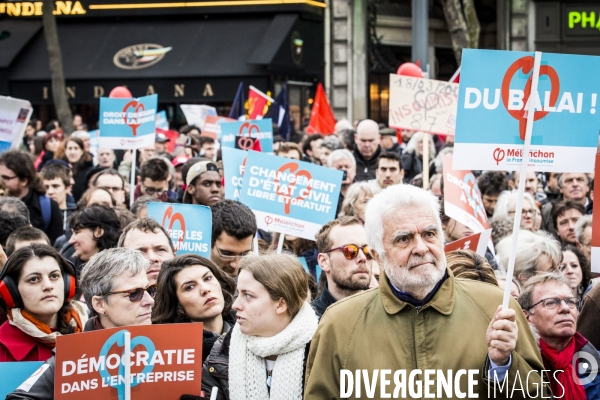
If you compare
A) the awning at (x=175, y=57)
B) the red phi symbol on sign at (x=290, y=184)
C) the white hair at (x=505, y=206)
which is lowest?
the white hair at (x=505, y=206)

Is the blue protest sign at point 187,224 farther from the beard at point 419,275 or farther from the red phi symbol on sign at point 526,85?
the beard at point 419,275

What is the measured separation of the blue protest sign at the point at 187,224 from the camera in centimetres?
671

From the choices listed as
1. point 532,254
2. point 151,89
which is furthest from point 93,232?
point 151,89

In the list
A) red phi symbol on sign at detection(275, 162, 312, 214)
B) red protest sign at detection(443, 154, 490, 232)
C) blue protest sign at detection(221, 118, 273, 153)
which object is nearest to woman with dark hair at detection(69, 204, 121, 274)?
red phi symbol on sign at detection(275, 162, 312, 214)

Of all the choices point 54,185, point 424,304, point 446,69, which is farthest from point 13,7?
point 424,304

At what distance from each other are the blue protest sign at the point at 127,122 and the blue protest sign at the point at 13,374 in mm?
7260

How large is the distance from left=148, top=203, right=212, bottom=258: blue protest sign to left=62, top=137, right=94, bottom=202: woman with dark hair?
505 centimetres

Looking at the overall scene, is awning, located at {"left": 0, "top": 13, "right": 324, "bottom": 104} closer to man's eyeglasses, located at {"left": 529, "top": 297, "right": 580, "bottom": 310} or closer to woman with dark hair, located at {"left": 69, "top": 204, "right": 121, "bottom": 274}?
woman with dark hair, located at {"left": 69, "top": 204, "right": 121, "bottom": 274}

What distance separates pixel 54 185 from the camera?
381 inches

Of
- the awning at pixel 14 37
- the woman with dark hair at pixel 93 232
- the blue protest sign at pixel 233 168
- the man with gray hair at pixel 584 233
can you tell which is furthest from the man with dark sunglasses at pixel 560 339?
the awning at pixel 14 37

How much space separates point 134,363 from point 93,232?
2904 mm

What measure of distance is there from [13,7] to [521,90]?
24.9m

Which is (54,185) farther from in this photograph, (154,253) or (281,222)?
(154,253)

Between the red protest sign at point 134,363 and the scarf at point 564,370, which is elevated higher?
the red protest sign at point 134,363
